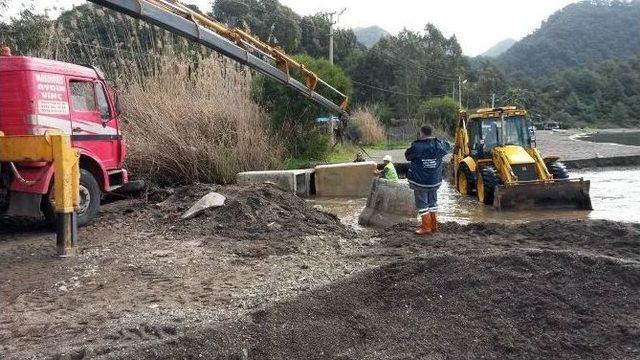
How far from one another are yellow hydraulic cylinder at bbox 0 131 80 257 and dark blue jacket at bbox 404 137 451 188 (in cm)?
485

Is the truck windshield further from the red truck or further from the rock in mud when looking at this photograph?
the red truck

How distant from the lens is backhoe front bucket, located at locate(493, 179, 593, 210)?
12898 millimetres

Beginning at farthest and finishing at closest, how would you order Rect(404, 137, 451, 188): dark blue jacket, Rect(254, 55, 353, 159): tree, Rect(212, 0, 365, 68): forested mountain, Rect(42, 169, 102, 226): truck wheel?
Rect(212, 0, 365, 68): forested mountain < Rect(254, 55, 353, 159): tree < Rect(404, 137, 451, 188): dark blue jacket < Rect(42, 169, 102, 226): truck wheel

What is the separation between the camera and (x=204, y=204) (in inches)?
366

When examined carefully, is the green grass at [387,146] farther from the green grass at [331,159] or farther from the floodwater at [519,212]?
the floodwater at [519,212]

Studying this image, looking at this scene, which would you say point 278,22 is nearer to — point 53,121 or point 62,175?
point 53,121

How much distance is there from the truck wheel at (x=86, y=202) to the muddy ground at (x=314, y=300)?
0.99 meters

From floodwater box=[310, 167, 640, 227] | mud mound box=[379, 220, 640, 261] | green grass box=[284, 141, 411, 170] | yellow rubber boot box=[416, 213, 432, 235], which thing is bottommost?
floodwater box=[310, 167, 640, 227]

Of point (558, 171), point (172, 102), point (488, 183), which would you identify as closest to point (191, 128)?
point (172, 102)

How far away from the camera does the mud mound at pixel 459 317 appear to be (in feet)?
13.4

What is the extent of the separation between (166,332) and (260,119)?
12.0 m

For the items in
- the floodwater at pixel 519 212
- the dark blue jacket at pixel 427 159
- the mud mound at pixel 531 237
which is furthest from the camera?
the floodwater at pixel 519 212

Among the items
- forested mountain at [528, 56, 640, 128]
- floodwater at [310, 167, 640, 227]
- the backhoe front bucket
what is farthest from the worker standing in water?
forested mountain at [528, 56, 640, 128]

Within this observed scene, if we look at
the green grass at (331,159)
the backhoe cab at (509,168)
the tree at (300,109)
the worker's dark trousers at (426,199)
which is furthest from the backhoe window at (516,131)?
the worker's dark trousers at (426,199)
